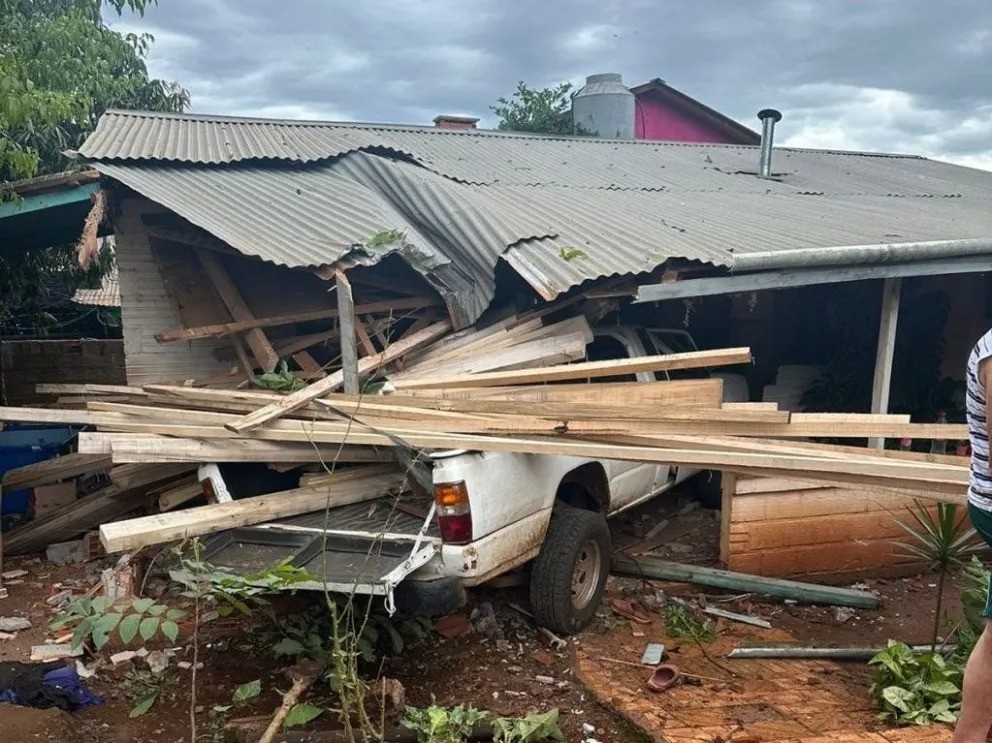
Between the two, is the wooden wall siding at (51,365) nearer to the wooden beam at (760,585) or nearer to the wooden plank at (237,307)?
the wooden plank at (237,307)

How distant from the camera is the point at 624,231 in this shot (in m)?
7.09

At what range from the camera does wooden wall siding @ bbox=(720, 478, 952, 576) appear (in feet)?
18.5

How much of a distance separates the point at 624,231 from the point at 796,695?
420 cm

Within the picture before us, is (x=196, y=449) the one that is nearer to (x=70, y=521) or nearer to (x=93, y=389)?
(x=93, y=389)

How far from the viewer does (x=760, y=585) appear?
5473 mm

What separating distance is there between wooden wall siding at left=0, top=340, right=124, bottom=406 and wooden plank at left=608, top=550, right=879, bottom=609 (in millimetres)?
7927

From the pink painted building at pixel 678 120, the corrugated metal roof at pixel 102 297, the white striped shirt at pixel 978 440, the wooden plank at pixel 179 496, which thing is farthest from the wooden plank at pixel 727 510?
the pink painted building at pixel 678 120

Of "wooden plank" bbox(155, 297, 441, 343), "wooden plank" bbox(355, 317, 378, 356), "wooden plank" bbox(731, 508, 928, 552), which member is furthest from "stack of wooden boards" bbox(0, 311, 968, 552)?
"wooden plank" bbox(731, 508, 928, 552)

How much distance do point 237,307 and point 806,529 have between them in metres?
4.62

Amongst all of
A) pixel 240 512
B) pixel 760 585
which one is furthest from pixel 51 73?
pixel 760 585

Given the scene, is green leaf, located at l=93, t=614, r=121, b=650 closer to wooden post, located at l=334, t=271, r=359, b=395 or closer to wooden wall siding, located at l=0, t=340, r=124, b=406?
wooden post, located at l=334, t=271, r=359, b=395

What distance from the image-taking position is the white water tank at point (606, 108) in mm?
16125

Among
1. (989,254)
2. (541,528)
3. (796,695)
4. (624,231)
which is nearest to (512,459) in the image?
(541,528)

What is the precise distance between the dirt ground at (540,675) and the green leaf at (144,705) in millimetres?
33
